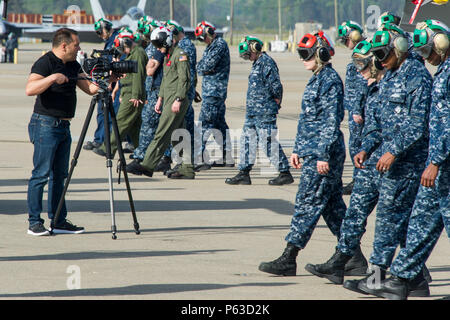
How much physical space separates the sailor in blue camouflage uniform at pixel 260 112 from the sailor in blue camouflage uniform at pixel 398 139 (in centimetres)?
514

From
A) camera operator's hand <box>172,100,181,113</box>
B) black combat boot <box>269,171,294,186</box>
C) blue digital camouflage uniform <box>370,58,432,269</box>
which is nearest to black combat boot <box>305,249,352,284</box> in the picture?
blue digital camouflage uniform <box>370,58,432,269</box>

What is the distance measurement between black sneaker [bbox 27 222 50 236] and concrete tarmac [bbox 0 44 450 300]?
0.08 m

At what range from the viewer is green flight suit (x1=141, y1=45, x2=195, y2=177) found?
11594 mm

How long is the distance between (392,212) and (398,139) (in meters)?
0.54

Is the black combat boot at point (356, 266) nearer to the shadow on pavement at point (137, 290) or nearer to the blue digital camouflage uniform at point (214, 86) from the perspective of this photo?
the shadow on pavement at point (137, 290)

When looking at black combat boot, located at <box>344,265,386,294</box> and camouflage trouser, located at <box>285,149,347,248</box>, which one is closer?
black combat boot, located at <box>344,265,386,294</box>

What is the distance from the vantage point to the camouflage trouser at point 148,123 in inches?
496

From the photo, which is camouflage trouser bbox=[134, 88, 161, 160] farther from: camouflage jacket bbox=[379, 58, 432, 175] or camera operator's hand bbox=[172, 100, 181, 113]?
camouflage jacket bbox=[379, 58, 432, 175]

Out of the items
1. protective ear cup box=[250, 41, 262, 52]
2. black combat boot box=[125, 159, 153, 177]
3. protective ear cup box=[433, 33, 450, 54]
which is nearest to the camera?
protective ear cup box=[433, 33, 450, 54]

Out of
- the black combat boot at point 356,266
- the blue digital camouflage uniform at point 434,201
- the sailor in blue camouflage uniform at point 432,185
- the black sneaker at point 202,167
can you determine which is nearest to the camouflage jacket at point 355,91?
the black combat boot at point 356,266

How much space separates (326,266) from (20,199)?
4738 mm

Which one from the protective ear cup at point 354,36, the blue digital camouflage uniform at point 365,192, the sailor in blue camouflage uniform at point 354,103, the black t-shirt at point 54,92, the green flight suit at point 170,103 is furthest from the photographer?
the green flight suit at point 170,103

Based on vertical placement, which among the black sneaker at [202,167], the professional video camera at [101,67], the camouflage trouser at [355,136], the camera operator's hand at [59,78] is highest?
the professional video camera at [101,67]
